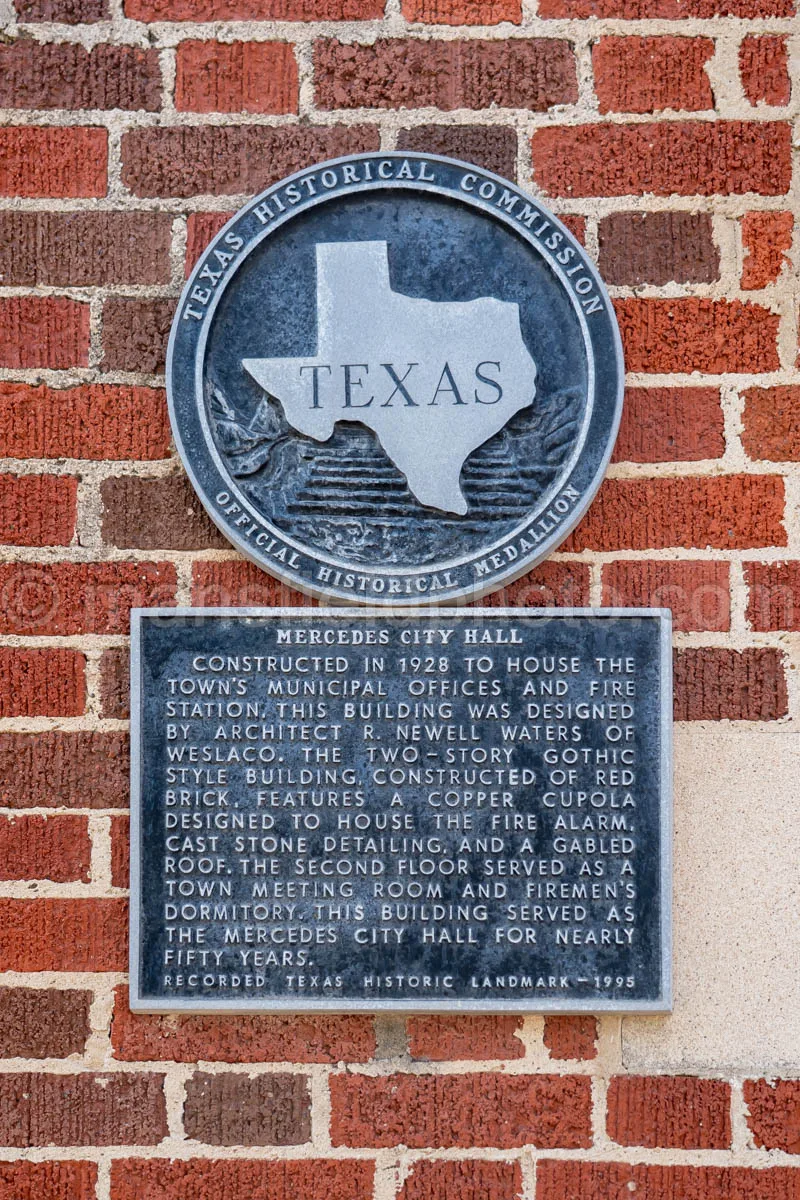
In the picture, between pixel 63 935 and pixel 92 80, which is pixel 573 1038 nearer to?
pixel 63 935

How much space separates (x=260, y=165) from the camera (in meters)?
2.08

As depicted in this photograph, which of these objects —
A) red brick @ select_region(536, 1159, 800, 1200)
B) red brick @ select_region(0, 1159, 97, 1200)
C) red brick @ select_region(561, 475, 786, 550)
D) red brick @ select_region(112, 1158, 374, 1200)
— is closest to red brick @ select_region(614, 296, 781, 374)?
red brick @ select_region(561, 475, 786, 550)

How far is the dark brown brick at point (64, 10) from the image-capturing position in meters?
2.10

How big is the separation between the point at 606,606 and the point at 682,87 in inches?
37.3

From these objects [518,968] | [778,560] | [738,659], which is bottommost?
[518,968]

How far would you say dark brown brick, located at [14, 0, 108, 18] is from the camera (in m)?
2.10

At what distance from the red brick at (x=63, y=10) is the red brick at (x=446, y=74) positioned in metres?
0.41

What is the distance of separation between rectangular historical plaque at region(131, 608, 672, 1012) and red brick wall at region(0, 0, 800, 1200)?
0.07 meters

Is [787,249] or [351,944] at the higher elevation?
[787,249]

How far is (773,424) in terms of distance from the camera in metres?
2.06

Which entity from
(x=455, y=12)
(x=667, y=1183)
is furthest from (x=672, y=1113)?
(x=455, y=12)

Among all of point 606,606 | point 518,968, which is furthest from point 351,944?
point 606,606

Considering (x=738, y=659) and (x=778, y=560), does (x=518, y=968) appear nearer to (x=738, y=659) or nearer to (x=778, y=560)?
(x=738, y=659)

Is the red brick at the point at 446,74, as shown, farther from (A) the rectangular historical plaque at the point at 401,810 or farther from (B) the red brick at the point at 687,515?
(A) the rectangular historical plaque at the point at 401,810
